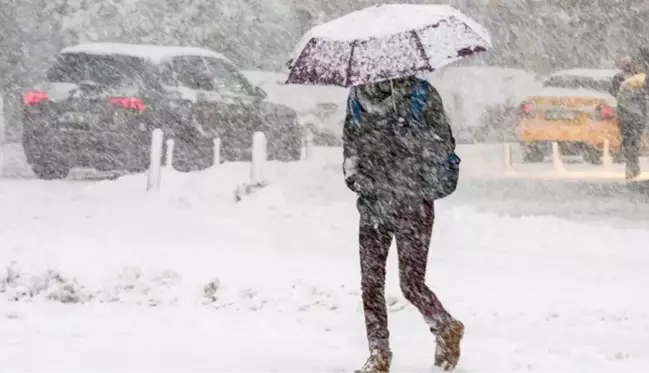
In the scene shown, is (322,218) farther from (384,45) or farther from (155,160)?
(384,45)

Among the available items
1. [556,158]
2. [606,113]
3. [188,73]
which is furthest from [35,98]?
[606,113]

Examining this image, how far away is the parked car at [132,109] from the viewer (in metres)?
14.7

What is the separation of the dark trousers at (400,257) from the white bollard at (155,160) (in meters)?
7.86

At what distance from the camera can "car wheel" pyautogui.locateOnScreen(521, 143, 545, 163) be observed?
63.9 feet

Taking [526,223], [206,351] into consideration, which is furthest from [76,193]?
[206,351]

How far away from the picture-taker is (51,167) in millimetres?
15602

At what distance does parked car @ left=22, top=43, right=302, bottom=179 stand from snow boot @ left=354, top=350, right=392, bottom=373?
353 inches

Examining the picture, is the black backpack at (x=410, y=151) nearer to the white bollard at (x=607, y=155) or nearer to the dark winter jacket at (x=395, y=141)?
the dark winter jacket at (x=395, y=141)

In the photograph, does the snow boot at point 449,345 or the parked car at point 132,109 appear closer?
the snow boot at point 449,345

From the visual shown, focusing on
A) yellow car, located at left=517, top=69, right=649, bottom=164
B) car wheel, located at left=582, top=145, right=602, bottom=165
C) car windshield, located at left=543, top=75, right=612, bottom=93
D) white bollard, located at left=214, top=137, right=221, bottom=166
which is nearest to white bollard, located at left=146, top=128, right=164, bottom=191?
white bollard, located at left=214, top=137, right=221, bottom=166

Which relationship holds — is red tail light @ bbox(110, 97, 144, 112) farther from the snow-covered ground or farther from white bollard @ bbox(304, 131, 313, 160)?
white bollard @ bbox(304, 131, 313, 160)

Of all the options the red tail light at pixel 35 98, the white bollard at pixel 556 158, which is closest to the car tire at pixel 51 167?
the red tail light at pixel 35 98

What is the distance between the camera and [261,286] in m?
9.48

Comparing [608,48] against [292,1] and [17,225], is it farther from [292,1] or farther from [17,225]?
[17,225]
